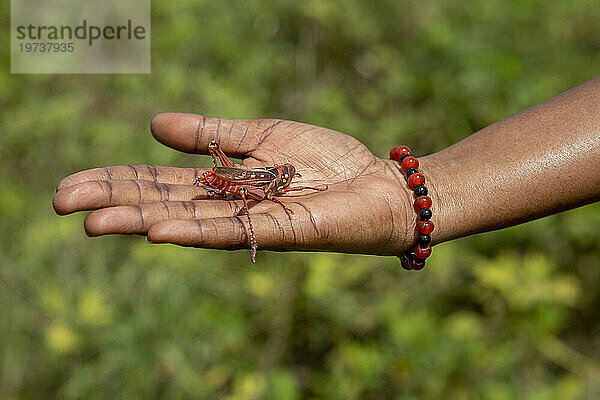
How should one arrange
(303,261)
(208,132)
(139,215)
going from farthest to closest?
(303,261)
(208,132)
(139,215)

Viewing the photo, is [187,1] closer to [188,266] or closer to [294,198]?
[188,266]

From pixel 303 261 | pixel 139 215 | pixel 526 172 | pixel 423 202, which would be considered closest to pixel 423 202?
pixel 423 202

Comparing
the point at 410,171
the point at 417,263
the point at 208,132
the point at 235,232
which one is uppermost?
the point at 208,132

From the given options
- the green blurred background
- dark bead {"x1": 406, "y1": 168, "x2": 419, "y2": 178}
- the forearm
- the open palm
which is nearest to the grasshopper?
the open palm

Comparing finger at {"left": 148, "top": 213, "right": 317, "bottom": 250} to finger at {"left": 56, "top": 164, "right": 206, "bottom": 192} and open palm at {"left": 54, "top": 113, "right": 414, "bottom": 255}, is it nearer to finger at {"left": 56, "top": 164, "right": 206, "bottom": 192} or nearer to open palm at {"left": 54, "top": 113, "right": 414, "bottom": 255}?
open palm at {"left": 54, "top": 113, "right": 414, "bottom": 255}

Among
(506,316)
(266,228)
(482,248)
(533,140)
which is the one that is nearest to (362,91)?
(482,248)

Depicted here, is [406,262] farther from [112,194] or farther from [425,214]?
[112,194]
